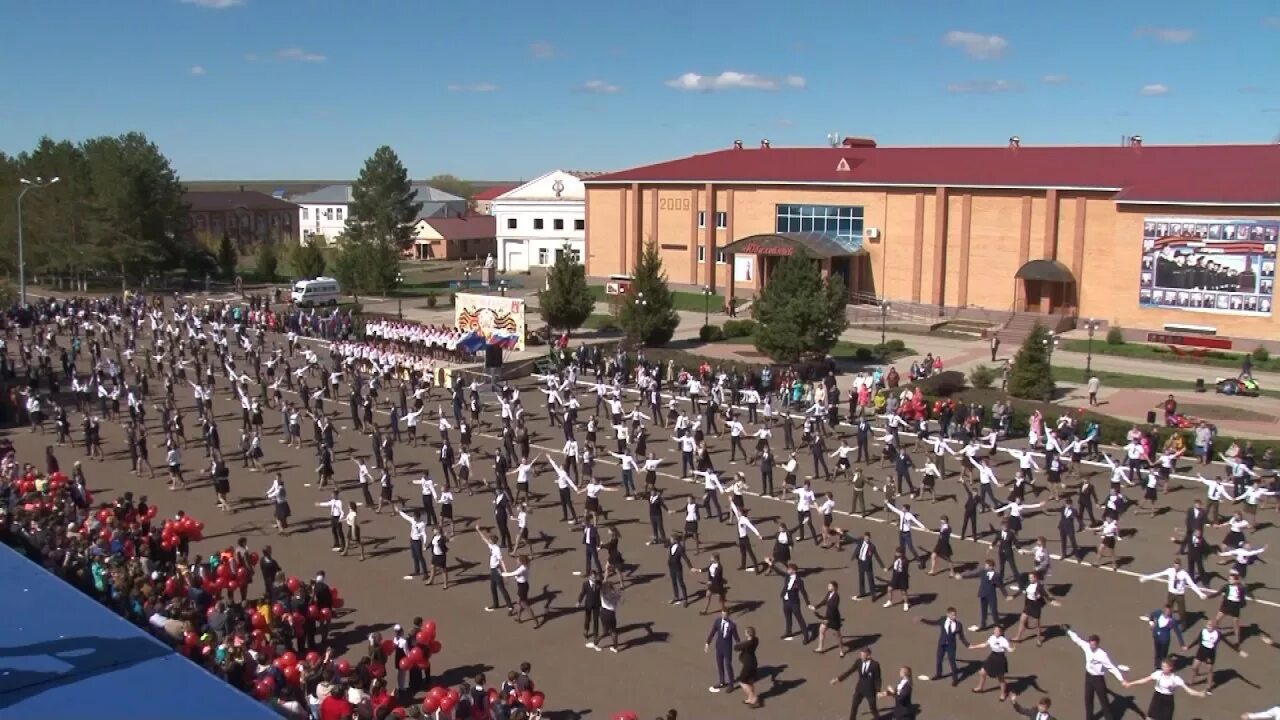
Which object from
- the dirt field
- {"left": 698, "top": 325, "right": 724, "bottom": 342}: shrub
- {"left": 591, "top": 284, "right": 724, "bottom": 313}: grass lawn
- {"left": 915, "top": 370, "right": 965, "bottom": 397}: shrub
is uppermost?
{"left": 591, "top": 284, "right": 724, "bottom": 313}: grass lawn

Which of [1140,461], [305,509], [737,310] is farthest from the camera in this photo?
[737,310]

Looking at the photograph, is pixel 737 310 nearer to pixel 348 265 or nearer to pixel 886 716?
pixel 348 265

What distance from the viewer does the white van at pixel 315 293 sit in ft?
190

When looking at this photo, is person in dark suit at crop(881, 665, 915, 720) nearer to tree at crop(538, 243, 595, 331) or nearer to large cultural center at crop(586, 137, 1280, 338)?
large cultural center at crop(586, 137, 1280, 338)

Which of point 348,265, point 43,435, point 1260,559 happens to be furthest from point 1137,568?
point 348,265

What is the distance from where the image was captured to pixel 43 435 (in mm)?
29047

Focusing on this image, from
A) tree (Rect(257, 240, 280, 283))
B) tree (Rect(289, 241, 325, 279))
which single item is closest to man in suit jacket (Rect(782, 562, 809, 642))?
tree (Rect(289, 241, 325, 279))

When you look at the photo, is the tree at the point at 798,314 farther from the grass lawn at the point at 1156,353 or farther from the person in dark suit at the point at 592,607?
the person in dark suit at the point at 592,607

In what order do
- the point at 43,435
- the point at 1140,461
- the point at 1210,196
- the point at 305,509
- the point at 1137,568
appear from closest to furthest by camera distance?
the point at 1137,568
the point at 305,509
the point at 1140,461
the point at 43,435
the point at 1210,196

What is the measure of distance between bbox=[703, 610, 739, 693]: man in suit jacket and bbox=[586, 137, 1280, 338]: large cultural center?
1171 inches

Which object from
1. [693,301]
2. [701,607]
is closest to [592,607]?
[701,607]

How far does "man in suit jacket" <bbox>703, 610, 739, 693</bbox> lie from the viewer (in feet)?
43.7

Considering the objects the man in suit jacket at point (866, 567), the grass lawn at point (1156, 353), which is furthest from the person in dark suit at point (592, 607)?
the grass lawn at point (1156, 353)

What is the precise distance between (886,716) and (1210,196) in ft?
120
